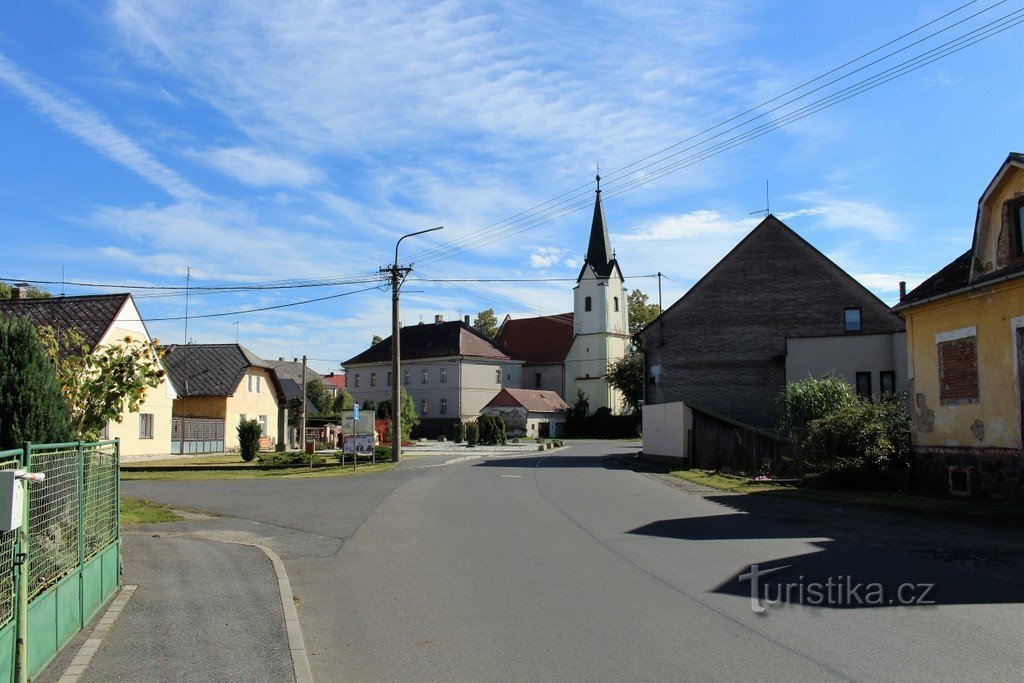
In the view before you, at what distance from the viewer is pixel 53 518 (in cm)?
705

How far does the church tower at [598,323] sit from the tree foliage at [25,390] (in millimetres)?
85866

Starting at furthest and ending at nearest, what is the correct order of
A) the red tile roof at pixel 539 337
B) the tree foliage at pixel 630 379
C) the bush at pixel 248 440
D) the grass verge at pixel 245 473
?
the red tile roof at pixel 539 337, the tree foliage at pixel 630 379, the bush at pixel 248 440, the grass verge at pixel 245 473

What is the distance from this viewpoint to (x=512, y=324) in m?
111

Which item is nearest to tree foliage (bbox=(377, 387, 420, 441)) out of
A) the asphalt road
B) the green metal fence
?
the asphalt road

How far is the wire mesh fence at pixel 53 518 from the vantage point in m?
6.53

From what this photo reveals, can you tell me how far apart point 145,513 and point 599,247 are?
268 ft

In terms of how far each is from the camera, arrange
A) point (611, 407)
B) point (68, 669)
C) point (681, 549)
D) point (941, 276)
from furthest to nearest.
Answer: point (611, 407), point (941, 276), point (681, 549), point (68, 669)

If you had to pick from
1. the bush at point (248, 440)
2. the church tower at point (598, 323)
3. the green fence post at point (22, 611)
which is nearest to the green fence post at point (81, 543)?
the green fence post at point (22, 611)

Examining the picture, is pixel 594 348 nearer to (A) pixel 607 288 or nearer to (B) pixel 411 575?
(A) pixel 607 288

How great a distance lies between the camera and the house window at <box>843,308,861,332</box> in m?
41.3

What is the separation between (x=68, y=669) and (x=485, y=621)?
3.40 meters

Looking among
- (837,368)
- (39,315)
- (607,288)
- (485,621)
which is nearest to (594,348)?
(607,288)

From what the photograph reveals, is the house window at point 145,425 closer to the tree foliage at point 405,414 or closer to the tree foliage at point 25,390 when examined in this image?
the tree foliage at point 405,414

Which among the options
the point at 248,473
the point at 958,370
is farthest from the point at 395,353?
the point at 958,370
